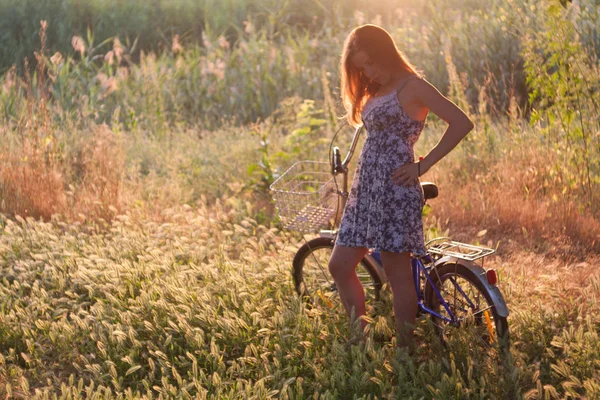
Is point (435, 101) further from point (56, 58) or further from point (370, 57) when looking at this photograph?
point (56, 58)

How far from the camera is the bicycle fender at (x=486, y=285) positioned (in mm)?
3523

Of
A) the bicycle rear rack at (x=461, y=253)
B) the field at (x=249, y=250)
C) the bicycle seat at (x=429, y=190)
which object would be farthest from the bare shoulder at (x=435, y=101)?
the field at (x=249, y=250)

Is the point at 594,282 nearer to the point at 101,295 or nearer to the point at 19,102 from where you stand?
the point at 101,295

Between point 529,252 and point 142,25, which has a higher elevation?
point 142,25

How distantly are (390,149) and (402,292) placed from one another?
28.8 inches

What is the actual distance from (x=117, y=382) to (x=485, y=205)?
13.0 feet

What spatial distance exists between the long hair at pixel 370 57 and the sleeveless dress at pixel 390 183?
0.35 ft

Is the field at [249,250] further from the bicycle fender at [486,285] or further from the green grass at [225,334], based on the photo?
the bicycle fender at [486,285]

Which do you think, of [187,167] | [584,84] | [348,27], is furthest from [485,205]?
[348,27]

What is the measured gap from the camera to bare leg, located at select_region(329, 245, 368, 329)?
3.79 m

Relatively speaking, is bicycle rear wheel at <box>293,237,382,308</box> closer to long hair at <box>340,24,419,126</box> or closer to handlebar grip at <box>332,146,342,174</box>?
handlebar grip at <box>332,146,342,174</box>

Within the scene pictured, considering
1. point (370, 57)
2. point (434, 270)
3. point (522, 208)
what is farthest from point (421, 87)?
point (522, 208)

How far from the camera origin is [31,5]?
16.7 meters

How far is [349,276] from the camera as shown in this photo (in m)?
3.86
